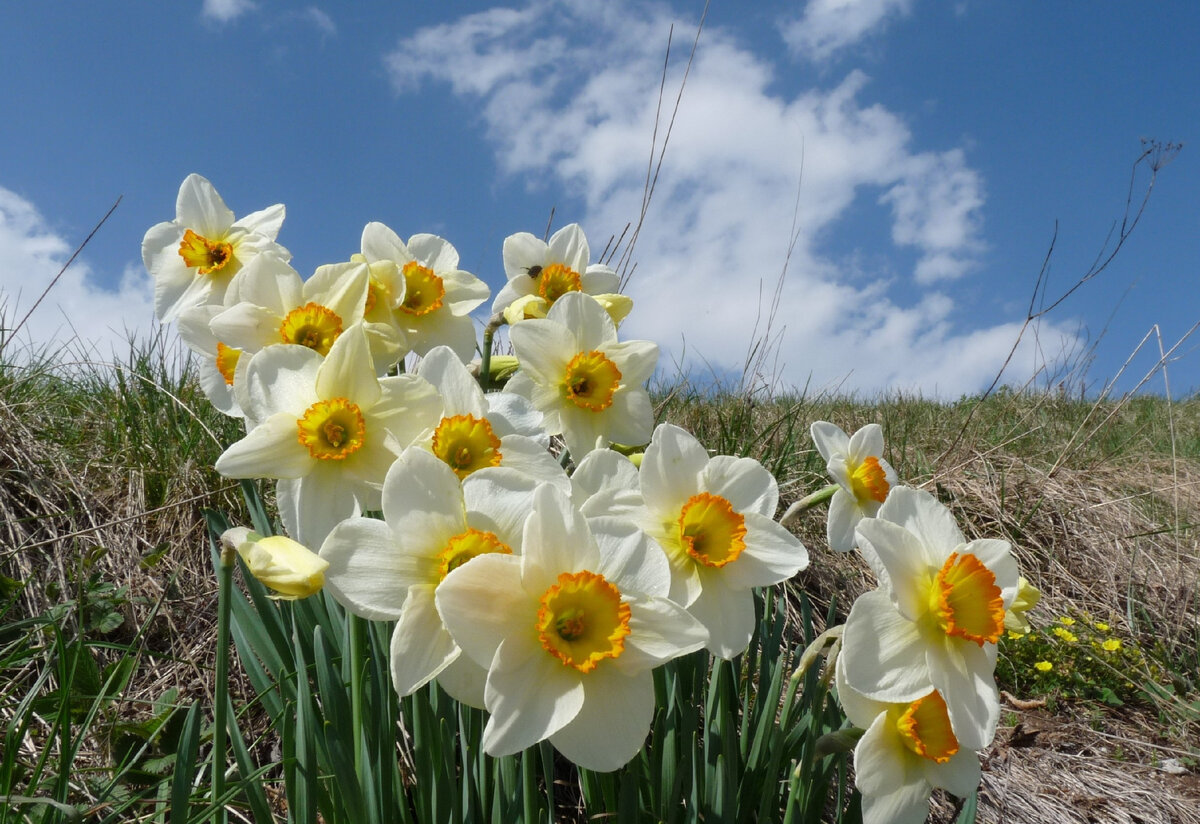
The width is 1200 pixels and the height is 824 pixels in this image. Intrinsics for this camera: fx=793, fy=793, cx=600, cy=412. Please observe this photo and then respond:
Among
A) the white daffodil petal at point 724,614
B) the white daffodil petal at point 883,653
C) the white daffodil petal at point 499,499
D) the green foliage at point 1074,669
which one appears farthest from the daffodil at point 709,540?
the green foliage at point 1074,669

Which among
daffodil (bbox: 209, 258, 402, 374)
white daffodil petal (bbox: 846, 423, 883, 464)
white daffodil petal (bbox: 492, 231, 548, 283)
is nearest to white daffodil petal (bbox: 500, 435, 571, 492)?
daffodil (bbox: 209, 258, 402, 374)

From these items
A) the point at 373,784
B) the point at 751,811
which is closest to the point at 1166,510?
the point at 751,811

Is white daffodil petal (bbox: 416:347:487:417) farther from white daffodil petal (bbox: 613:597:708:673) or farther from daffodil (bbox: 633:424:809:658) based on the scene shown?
white daffodil petal (bbox: 613:597:708:673)

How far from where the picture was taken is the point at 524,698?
3.00 feet

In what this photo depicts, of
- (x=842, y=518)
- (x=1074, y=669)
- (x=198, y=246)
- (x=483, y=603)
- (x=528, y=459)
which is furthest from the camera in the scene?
(x=1074, y=669)

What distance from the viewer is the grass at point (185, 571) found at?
2031mm

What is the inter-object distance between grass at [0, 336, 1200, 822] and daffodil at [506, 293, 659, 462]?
28.2 inches

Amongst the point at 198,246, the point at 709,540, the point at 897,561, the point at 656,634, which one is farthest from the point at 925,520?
the point at 198,246

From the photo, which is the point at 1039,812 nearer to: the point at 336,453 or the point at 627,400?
the point at 627,400

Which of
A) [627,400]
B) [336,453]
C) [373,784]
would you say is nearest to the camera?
[336,453]

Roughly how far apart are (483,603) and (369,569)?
0.54 feet

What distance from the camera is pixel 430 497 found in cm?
97

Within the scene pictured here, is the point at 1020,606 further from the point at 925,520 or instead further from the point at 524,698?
the point at 524,698

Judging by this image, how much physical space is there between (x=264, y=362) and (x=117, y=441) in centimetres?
280
